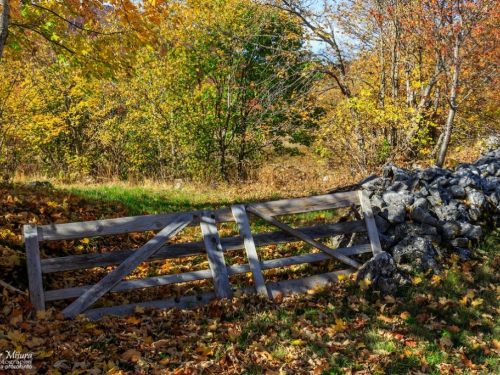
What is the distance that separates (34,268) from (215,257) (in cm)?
227

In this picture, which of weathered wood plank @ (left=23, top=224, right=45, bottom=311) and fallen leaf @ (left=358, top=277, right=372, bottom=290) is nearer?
weathered wood plank @ (left=23, top=224, right=45, bottom=311)

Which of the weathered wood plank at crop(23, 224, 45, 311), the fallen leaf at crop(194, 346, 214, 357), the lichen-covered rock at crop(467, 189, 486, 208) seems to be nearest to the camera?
the fallen leaf at crop(194, 346, 214, 357)

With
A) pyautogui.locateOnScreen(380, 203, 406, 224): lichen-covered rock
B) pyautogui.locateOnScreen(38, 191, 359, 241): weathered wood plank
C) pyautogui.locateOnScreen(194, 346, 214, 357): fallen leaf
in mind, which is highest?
pyautogui.locateOnScreen(38, 191, 359, 241): weathered wood plank

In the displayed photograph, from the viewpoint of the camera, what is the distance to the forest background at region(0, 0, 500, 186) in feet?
41.0

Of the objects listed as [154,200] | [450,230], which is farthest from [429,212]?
[154,200]

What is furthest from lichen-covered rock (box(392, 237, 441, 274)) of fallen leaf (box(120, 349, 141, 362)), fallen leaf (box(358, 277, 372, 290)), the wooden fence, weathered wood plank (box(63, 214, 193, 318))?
fallen leaf (box(120, 349, 141, 362))

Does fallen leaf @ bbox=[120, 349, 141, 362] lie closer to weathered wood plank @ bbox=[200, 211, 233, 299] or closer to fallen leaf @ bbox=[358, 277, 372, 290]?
weathered wood plank @ bbox=[200, 211, 233, 299]

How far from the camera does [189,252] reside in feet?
19.3

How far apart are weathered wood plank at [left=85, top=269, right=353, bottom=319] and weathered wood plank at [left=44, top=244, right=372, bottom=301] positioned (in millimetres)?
237

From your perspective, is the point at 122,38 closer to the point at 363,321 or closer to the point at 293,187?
the point at 293,187

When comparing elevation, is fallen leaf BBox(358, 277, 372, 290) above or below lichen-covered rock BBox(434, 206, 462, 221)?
below

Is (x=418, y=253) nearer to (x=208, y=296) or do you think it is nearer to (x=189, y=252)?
(x=208, y=296)

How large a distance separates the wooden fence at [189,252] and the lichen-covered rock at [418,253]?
1.47 feet

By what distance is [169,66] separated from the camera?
48.9ft
